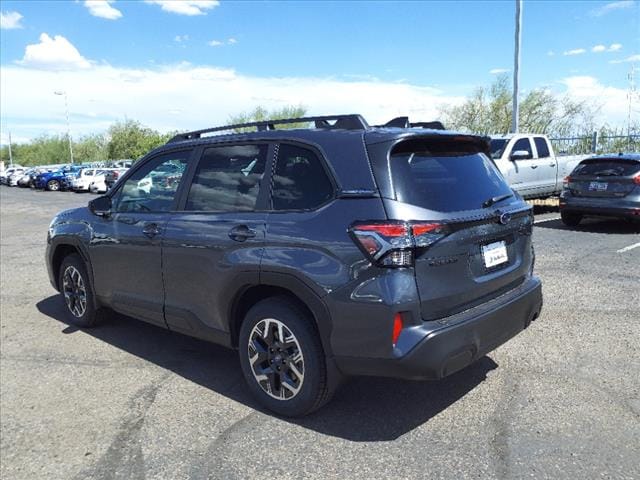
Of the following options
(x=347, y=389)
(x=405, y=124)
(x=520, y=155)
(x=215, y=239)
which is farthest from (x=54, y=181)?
(x=405, y=124)

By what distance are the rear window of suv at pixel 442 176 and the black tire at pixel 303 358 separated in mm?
941

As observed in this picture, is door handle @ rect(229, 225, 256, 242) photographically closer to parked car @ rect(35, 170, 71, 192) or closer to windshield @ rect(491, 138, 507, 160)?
windshield @ rect(491, 138, 507, 160)

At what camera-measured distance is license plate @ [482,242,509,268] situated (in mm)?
3250

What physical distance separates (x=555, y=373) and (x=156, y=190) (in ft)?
10.8

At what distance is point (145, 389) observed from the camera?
3.92 m

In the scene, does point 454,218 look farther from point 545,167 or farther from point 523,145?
point 545,167

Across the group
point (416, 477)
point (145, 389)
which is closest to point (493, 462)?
Answer: point (416, 477)

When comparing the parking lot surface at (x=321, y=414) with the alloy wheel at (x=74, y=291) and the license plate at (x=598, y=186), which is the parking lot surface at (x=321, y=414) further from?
the license plate at (x=598, y=186)

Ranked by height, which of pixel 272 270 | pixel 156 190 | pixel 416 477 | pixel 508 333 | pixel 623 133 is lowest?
pixel 416 477

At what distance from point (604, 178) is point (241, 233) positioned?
9.07 metres

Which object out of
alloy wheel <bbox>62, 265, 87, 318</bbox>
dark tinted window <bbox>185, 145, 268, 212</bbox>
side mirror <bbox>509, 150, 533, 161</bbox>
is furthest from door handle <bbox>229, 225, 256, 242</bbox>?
side mirror <bbox>509, 150, 533, 161</bbox>

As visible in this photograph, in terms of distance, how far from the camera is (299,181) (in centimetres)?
333

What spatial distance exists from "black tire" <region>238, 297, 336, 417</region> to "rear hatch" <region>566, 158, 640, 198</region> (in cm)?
890

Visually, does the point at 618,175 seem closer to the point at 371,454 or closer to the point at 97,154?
the point at 371,454
